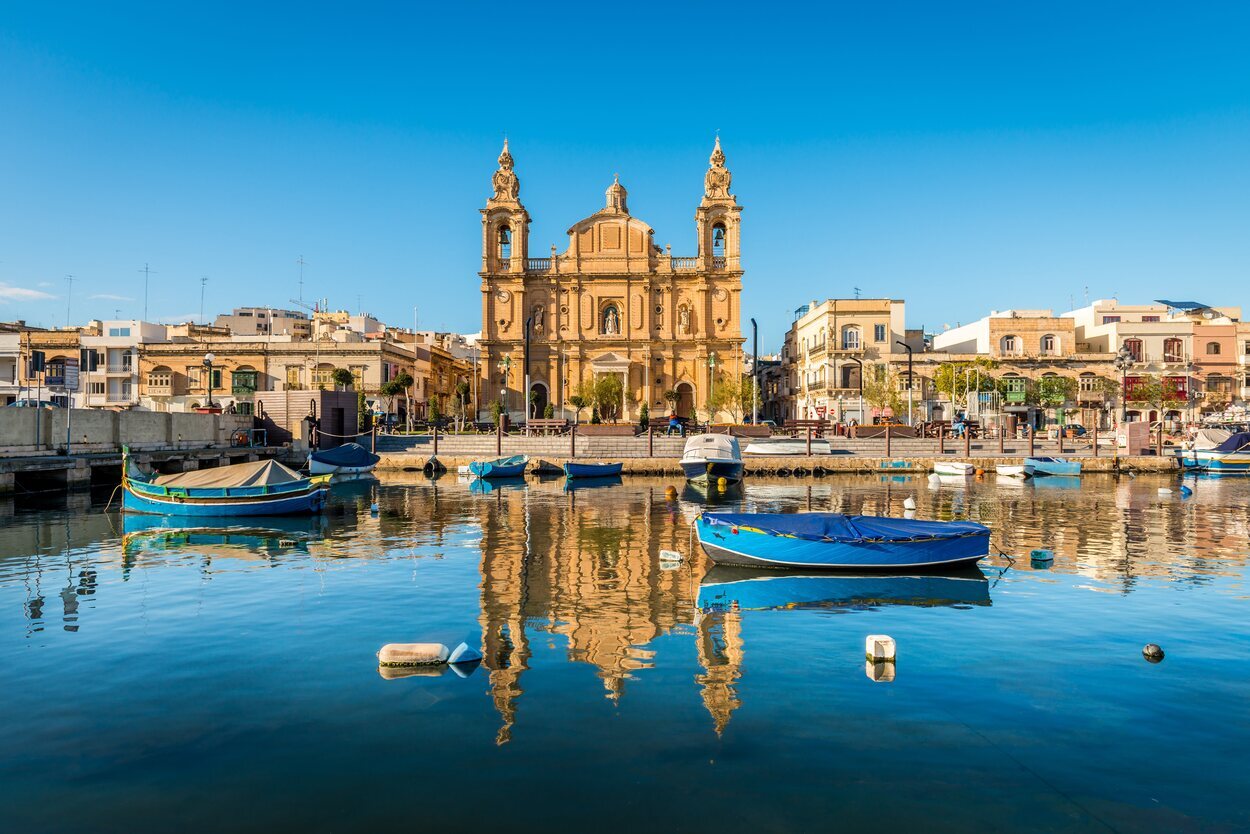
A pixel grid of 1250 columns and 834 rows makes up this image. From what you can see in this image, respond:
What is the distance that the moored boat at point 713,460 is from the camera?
129ft

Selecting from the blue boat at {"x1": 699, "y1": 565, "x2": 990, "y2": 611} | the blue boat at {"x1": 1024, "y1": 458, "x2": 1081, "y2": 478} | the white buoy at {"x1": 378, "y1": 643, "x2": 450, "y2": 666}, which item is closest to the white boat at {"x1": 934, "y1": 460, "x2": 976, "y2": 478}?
the blue boat at {"x1": 1024, "y1": 458, "x2": 1081, "y2": 478}

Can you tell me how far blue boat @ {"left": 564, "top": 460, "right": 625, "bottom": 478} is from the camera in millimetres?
42250

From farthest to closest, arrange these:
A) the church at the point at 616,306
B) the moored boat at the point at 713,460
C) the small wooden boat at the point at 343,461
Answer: the church at the point at 616,306, the small wooden boat at the point at 343,461, the moored boat at the point at 713,460

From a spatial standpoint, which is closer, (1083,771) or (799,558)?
(1083,771)

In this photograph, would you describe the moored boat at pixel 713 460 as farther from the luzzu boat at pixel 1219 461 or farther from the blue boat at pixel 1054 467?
the luzzu boat at pixel 1219 461

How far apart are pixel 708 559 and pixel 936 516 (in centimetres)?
1200

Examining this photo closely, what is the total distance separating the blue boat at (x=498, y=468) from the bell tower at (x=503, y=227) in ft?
117

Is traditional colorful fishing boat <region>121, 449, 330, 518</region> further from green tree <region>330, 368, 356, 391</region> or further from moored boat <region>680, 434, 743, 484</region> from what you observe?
green tree <region>330, 368, 356, 391</region>

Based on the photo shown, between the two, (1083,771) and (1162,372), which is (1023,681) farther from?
(1162,372)

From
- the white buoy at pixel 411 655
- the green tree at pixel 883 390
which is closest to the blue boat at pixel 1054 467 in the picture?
the green tree at pixel 883 390

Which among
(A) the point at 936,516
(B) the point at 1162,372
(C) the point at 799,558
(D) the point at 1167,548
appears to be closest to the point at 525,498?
(A) the point at 936,516

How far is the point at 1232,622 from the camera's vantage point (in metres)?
13.3

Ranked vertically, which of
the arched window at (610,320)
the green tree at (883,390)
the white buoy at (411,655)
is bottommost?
the white buoy at (411,655)

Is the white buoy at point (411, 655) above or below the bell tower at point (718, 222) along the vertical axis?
below
